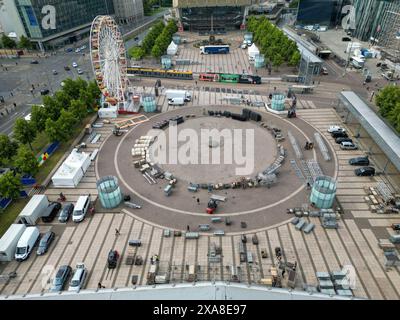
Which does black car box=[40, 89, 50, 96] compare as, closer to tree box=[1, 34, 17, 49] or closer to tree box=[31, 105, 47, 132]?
tree box=[31, 105, 47, 132]

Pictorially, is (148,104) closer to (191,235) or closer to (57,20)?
(191,235)

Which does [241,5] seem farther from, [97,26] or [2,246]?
[2,246]

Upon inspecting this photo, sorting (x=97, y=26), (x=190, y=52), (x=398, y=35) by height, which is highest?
(x=97, y=26)

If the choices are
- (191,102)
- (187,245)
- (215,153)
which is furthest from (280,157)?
(191,102)

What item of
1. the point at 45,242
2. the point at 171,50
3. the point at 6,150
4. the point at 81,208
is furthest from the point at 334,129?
the point at 171,50

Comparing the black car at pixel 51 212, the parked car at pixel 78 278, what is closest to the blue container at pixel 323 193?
the parked car at pixel 78 278

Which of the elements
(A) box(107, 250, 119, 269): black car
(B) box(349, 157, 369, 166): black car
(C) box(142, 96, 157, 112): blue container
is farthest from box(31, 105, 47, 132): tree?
(B) box(349, 157, 369, 166): black car

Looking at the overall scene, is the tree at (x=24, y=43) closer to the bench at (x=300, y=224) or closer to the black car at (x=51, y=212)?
the black car at (x=51, y=212)
